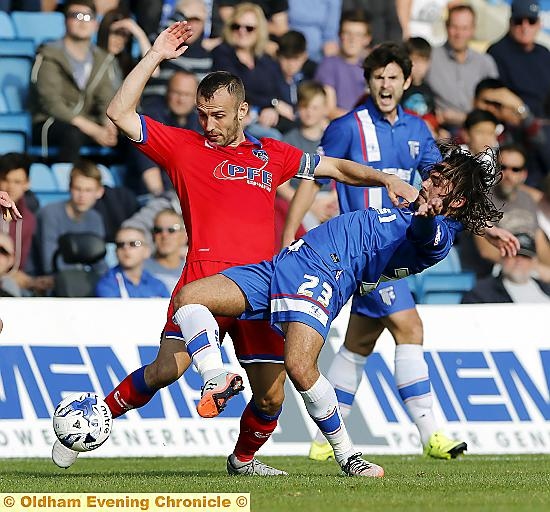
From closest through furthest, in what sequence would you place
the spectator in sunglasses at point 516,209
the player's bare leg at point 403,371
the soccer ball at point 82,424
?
the soccer ball at point 82,424
the player's bare leg at point 403,371
the spectator in sunglasses at point 516,209

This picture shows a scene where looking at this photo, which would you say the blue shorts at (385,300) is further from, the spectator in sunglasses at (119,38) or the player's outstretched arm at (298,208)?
the spectator in sunglasses at (119,38)

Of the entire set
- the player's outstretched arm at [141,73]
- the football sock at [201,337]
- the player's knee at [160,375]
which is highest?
the player's outstretched arm at [141,73]

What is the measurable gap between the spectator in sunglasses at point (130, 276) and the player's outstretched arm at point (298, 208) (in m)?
3.24

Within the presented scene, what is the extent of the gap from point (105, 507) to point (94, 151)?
30.2 ft

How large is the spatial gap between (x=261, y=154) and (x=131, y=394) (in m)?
1.76

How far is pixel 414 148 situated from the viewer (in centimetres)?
1010

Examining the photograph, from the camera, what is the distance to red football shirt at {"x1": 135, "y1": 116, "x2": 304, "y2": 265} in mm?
7953

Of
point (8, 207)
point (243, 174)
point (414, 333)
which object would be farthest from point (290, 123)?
point (8, 207)

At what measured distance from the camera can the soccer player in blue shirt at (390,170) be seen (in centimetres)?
992

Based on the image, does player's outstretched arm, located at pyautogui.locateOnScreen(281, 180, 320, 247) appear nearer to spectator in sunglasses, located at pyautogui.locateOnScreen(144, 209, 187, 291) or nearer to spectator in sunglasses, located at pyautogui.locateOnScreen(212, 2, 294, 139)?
spectator in sunglasses, located at pyautogui.locateOnScreen(144, 209, 187, 291)

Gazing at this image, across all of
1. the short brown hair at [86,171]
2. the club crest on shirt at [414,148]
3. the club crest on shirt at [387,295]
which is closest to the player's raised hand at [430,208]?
the club crest on shirt at [387,295]

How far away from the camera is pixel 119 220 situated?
13938 mm

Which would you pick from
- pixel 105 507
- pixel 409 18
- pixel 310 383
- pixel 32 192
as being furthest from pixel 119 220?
pixel 105 507

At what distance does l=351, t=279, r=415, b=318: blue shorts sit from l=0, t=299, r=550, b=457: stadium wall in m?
1.70
